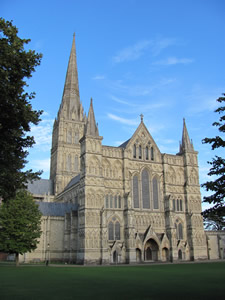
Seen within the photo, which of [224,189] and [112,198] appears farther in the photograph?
[112,198]

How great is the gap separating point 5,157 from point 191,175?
1846 inches

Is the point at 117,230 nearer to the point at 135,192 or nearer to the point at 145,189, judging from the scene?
the point at 135,192

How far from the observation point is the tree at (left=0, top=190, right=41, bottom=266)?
42.8 metres

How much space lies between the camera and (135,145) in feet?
189

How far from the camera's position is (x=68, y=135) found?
9181cm

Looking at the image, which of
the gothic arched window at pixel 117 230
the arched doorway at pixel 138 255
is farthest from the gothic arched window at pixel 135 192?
the arched doorway at pixel 138 255

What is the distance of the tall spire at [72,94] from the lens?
3723 inches

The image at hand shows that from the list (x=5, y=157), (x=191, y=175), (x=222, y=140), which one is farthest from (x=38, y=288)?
(x=191, y=175)

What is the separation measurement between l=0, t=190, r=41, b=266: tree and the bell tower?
3951cm

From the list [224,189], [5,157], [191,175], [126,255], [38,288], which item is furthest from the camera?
[191,175]

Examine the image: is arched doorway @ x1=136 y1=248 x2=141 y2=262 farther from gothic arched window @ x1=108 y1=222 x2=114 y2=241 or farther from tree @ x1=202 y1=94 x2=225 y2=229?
tree @ x1=202 y1=94 x2=225 y2=229

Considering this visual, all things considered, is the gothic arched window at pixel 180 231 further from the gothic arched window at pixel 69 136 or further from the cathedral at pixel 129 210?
the gothic arched window at pixel 69 136

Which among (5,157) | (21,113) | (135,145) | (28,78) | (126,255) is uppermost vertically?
(135,145)

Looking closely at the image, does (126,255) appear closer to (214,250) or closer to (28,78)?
(214,250)
